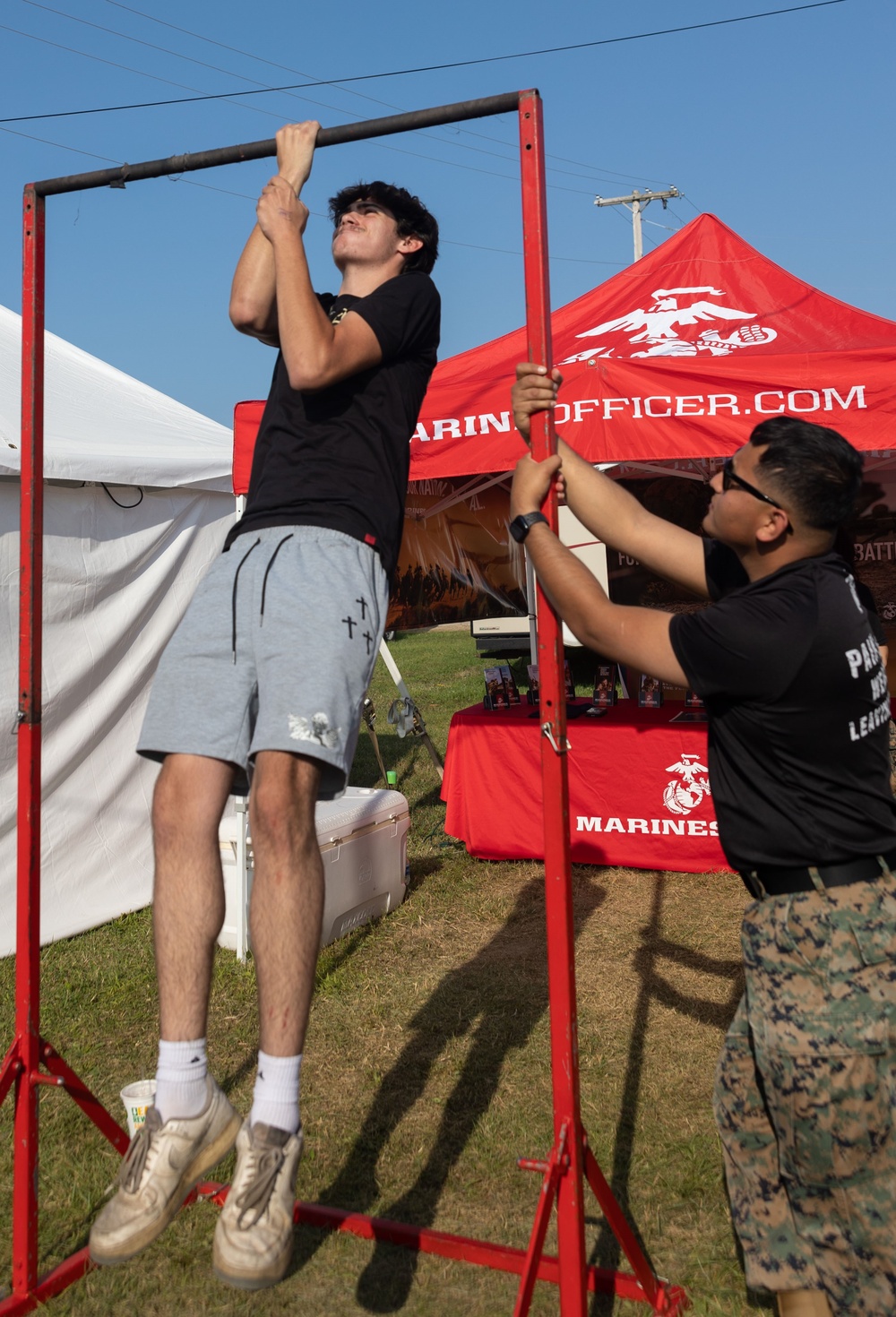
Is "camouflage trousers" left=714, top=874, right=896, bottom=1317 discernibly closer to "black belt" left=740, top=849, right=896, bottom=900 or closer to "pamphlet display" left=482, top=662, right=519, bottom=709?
"black belt" left=740, top=849, right=896, bottom=900

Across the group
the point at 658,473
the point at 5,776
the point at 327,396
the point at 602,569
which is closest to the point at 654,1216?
the point at 327,396

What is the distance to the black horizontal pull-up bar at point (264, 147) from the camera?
2430 millimetres

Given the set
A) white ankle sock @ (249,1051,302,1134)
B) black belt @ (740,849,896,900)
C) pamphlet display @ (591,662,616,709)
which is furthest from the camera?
pamphlet display @ (591,662,616,709)

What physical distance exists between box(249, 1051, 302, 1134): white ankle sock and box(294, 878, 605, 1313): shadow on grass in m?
0.94

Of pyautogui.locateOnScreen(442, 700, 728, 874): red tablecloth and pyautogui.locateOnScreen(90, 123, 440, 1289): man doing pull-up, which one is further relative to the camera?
pyautogui.locateOnScreen(442, 700, 728, 874): red tablecloth

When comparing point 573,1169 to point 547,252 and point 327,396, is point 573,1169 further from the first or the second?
point 547,252

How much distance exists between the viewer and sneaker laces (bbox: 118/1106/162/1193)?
1984 mm

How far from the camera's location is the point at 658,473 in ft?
24.2

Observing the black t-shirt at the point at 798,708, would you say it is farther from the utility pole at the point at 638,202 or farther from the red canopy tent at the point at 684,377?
the utility pole at the point at 638,202

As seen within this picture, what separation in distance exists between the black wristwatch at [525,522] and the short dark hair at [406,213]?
2.17ft

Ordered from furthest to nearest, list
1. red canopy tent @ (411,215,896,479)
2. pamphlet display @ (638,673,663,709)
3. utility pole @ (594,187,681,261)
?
utility pole @ (594,187,681,261)
pamphlet display @ (638,673,663,709)
red canopy tent @ (411,215,896,479)

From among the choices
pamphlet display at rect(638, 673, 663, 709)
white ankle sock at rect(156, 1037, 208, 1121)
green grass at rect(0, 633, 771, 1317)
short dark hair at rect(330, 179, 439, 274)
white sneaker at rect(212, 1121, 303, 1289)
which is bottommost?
green grass at rect(0, 633, 771, 1317)

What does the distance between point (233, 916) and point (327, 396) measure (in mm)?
3180

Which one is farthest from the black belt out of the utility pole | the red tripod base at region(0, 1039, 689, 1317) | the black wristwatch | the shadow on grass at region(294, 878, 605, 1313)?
the utility pole
